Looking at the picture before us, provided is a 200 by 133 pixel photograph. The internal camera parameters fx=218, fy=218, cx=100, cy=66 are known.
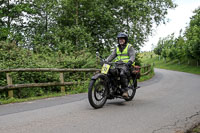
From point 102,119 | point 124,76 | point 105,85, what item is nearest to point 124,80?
point 124,76

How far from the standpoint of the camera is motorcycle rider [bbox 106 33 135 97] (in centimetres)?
629

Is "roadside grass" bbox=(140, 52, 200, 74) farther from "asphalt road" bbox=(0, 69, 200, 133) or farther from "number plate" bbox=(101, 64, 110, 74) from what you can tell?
"asphalt road" bbox=(0, 69, 200, 133)

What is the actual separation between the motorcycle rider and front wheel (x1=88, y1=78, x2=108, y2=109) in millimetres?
610

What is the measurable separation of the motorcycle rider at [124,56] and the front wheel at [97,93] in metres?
0.61

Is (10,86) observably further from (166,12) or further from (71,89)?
(166,12)

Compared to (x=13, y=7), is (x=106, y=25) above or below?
below

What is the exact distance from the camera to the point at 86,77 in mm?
11844

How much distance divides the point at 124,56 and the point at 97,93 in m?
1.62

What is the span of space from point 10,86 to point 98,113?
3834 millimetres

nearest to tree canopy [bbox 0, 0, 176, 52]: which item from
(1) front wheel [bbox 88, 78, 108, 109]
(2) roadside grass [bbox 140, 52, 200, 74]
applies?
(2) roadside grass [bbox 140, 52, 200, 74]

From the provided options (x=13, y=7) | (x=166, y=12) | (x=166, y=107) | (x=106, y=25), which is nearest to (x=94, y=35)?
(x=106, y=25)

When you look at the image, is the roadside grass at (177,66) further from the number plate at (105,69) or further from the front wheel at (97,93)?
the front wheel at (97,93)

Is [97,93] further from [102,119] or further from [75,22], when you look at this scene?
[75,22]

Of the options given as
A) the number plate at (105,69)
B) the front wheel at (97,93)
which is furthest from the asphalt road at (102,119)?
the number plate at (105,69)
